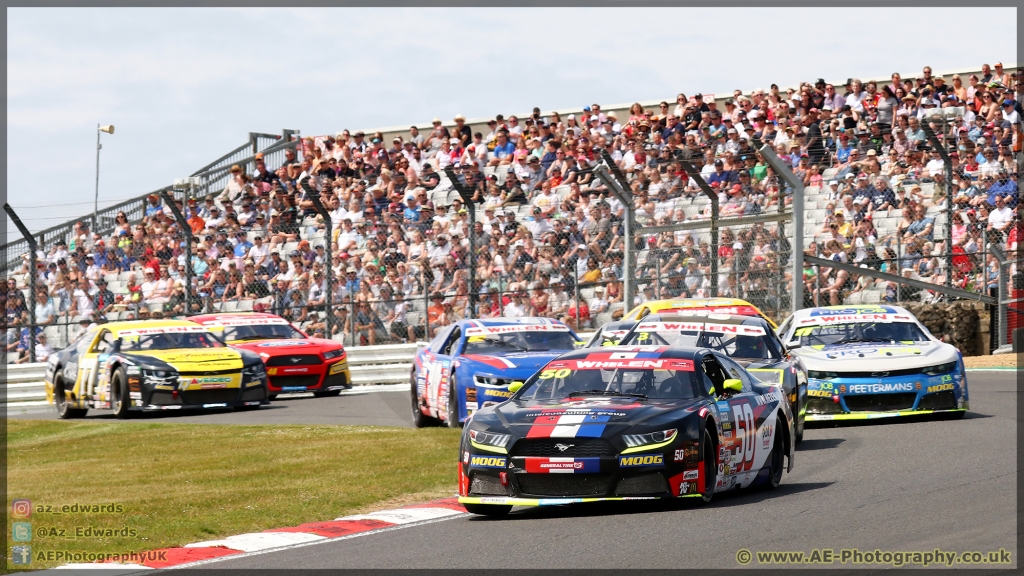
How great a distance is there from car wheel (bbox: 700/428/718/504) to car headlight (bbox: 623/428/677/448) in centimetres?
32

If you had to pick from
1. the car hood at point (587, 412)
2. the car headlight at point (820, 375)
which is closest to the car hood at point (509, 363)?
the car headlight at point (820, 375)

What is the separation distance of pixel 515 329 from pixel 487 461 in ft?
24.6

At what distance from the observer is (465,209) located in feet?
73.4

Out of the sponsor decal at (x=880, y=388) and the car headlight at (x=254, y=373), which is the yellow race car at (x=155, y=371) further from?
the sponsor decal at (x=880, y=388)

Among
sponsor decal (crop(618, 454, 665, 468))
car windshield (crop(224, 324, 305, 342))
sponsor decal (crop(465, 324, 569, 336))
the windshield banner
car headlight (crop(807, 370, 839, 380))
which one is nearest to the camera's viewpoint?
sponsor decal (crop(618, 454, 665, 468))

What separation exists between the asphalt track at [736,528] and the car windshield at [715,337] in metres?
2.49

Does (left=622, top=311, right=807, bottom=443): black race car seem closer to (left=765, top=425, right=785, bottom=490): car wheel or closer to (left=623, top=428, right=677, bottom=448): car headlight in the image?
(left=765, top=425, right=785, bottom=490): car wheel

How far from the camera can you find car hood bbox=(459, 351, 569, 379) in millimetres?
15094

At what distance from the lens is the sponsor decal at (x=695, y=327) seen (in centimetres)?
1416

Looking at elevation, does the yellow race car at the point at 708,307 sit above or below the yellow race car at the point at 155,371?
above

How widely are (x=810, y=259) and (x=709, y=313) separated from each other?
177 inches

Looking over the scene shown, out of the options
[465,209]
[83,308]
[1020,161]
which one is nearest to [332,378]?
[465,209]

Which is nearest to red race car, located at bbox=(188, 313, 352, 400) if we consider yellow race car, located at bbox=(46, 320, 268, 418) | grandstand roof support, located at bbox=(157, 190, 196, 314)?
yellow race car, located at bbox=(46, 320, 268, 418)

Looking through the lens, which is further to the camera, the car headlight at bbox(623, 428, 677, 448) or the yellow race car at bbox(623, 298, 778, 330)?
the yellow race car at bbox(623, 298, 778, 330)
